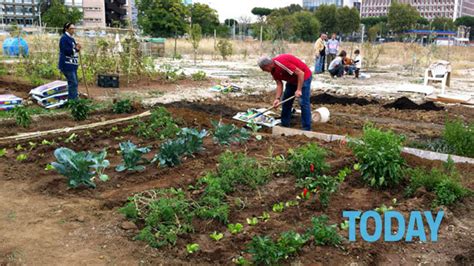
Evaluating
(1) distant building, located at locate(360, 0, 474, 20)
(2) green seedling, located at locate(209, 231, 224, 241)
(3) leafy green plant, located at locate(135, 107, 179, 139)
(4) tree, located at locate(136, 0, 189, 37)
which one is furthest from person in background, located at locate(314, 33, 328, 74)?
(1) distant building, located at locate(360, 0, 474, 20)

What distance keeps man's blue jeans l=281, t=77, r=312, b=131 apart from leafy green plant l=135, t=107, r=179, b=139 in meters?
1.81

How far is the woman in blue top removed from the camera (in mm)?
8930

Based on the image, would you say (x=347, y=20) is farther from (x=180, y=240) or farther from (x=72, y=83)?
Answer: (x=180, y=240)

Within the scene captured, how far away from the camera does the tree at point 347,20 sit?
195 ft

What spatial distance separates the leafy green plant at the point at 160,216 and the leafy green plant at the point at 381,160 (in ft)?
6.35

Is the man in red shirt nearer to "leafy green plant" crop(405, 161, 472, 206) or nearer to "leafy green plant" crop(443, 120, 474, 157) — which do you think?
"leafy green plant" crop(443, 120, 474, 157)

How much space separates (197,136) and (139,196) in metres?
1.47

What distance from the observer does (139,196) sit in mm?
4219

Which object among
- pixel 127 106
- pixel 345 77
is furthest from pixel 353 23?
pixel 127 106

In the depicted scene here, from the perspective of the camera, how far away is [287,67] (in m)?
6.64

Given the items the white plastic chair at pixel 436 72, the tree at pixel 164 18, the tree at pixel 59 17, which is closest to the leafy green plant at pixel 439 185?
the white plastic chair at pixel 436 72

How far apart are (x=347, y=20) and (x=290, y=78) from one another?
56.0 metres

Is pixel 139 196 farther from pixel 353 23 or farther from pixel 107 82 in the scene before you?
pixel 353 23

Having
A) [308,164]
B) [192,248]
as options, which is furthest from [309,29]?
[192,248]
